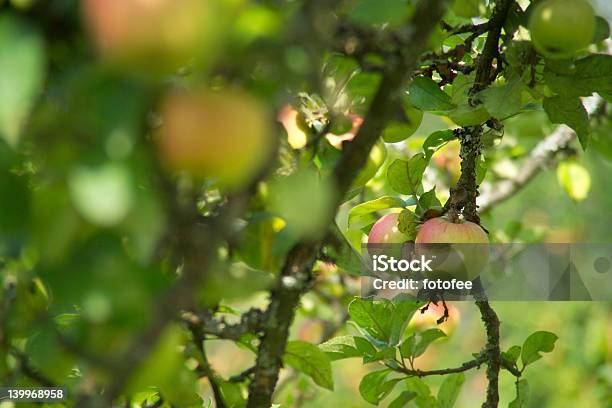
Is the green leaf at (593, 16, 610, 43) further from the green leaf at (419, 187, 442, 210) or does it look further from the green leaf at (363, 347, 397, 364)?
the green leaf at (363, 347, 397, 364)

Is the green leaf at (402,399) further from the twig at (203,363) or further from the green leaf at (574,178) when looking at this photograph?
the green leaf at (574,178)

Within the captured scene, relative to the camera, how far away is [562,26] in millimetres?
755

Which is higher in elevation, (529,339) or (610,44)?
(610,44)

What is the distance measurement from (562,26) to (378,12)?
→ 377 millimetres

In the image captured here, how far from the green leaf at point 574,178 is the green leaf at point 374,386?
759 mm

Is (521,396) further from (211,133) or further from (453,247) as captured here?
(211,133)

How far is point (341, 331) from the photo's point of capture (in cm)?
179

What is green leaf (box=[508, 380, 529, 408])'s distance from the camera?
96cm

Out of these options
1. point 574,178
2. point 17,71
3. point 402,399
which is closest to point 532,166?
point 574,178

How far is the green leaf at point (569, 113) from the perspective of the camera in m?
0.88

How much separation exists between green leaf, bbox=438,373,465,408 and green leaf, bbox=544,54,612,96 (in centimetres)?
35

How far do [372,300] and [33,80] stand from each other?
0.65m

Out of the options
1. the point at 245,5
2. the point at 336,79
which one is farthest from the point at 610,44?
the point at 245,5

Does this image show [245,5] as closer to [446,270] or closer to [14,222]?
[14,222]
